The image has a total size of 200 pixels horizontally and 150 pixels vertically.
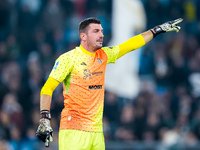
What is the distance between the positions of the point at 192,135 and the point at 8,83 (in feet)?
16.9

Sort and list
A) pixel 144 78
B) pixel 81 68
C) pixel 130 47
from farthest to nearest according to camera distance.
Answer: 1. pixel 144 78
2. pixel 130 47
3. pixel 81 68

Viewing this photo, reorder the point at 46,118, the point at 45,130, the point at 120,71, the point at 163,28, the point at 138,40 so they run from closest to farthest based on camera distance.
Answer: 1. the point at 45,130
2. the point at 46,118
3. the point at 138,40
4. the point at 163,28
5. the point at 120,71

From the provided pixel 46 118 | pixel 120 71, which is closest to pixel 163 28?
pixel 46 118

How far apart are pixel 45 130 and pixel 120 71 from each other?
7.97 meters

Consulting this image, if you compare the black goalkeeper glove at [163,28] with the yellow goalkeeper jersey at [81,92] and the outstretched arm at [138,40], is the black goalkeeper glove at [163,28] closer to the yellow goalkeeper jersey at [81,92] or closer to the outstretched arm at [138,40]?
the outstretched arm at [138,40]

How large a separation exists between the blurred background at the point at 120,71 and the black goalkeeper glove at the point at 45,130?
5.68 meters

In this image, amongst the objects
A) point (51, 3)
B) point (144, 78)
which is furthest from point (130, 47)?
point (51, 3)

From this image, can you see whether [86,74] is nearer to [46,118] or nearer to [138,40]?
[46,118]

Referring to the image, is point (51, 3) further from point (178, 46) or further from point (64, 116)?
point (64, 116)

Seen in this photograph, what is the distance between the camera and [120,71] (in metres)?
14.5

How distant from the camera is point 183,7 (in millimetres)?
17453

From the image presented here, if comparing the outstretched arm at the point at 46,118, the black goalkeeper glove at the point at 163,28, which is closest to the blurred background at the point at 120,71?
the black goalkeeper glove at the point at 163,28

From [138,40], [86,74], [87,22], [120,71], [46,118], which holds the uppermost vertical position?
[120,71]

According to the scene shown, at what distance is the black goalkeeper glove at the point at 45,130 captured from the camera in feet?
22.0
